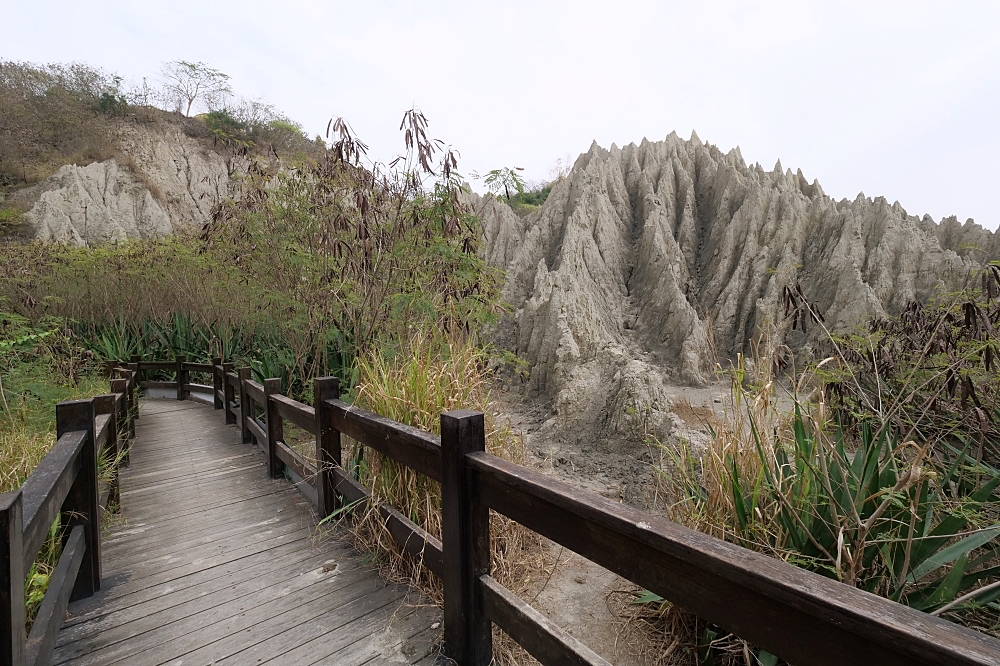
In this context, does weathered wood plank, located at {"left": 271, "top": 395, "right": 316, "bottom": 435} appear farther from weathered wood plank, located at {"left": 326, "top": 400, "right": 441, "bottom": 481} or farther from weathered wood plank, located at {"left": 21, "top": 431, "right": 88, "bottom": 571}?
weathered wood plank, located at {"left": 21, "top": 431, "right": 88, "bottom": 571}

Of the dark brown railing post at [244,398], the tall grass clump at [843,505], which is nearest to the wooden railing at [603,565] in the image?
the tall grass clump at [843,505]

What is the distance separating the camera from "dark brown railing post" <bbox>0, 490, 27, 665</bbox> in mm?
1396

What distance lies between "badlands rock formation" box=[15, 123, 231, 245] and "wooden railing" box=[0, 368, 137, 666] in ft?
61.4

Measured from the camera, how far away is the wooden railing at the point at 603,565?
2.97ft

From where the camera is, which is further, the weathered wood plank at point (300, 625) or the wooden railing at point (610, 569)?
the weathered wood plank at point (300, 625)

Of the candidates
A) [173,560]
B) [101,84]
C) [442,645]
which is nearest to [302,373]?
[173,560]

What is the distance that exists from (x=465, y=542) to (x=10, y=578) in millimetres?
1465

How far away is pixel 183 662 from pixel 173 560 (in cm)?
118

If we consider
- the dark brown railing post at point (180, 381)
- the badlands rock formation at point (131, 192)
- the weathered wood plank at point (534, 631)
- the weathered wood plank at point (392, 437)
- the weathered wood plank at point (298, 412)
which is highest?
the badlands rock formation at point (131, 192)

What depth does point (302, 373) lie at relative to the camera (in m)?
7.30

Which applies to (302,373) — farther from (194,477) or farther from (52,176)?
(52,176)

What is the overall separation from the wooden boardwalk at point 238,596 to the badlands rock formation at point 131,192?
18232 mm

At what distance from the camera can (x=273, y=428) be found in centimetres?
433

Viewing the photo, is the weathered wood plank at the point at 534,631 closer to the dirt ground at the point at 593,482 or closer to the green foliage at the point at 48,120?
the dirt ground at the point at 593,482
